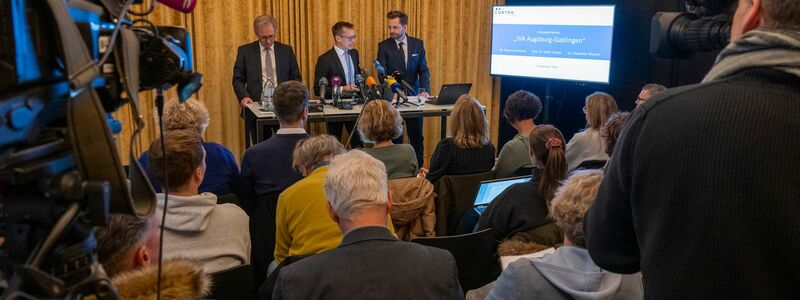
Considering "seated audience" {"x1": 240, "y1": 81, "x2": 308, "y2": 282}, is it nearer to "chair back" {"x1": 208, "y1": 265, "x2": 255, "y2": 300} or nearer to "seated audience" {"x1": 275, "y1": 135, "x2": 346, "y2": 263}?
"seated audience" {"x1": 275, "y1": 135, "x2": 346, "y2": 263}

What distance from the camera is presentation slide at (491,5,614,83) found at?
5.69m

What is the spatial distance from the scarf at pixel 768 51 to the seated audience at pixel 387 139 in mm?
2254

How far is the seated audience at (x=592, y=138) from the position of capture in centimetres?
359

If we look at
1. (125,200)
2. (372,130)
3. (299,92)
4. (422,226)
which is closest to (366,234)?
(125,200)

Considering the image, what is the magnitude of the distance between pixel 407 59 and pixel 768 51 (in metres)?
5.47

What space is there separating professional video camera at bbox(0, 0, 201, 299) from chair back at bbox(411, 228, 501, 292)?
1569mm

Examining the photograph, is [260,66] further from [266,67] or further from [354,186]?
[354,186]

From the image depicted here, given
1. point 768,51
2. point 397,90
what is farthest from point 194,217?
point 397,90

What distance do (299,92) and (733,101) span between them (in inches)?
110

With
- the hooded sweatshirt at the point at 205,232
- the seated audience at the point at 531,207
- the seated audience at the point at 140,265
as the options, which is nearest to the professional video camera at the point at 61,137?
the seated audience at the point at 140,265

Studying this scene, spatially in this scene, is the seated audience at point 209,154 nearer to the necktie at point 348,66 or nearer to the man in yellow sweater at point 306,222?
the man in yellow sweater at point 306,222

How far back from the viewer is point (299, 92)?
11.6ft

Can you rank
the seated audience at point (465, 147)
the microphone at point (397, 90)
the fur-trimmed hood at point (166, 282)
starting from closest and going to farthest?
the fur-trimmed hood at point (166, 282) < the seated audience at point (465, 147) < the microphone at point (397, 90)

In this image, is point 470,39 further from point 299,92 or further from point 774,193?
point 774,193
